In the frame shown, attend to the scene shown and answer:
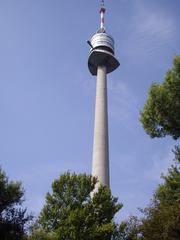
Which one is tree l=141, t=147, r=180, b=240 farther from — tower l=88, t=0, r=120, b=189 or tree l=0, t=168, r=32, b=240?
tower l=88, t=0, r=120, b=189

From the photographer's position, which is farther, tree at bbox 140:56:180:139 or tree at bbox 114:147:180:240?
tree at bbox 140:56:180:139

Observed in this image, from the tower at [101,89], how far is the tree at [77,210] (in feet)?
57.2

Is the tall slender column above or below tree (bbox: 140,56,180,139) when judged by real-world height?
above

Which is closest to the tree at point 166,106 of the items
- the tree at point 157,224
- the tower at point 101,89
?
the tree at point 157,224

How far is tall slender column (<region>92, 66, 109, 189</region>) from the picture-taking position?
166 feet

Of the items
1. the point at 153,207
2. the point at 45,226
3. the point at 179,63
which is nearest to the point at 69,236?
the point at 45,226

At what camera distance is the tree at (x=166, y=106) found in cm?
3466

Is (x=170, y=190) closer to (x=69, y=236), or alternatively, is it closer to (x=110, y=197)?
(x=110, y=197)

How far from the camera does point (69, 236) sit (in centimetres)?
2831

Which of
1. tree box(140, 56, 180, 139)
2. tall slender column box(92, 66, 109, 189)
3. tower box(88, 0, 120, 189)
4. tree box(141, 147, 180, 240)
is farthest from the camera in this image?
tower box(88, 0, 120, 189)

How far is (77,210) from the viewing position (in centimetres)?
2869

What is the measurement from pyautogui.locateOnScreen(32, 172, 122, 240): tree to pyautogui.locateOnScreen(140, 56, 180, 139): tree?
7664 millimetres

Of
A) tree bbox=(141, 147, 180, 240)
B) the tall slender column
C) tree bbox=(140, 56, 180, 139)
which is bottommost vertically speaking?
tree bbox=(141, 147, 180, 240)

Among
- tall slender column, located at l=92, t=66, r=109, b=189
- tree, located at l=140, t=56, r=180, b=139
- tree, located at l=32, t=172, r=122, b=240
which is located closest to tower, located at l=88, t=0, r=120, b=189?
tall slender column, located at l=92, t=66, r=109, b=189
